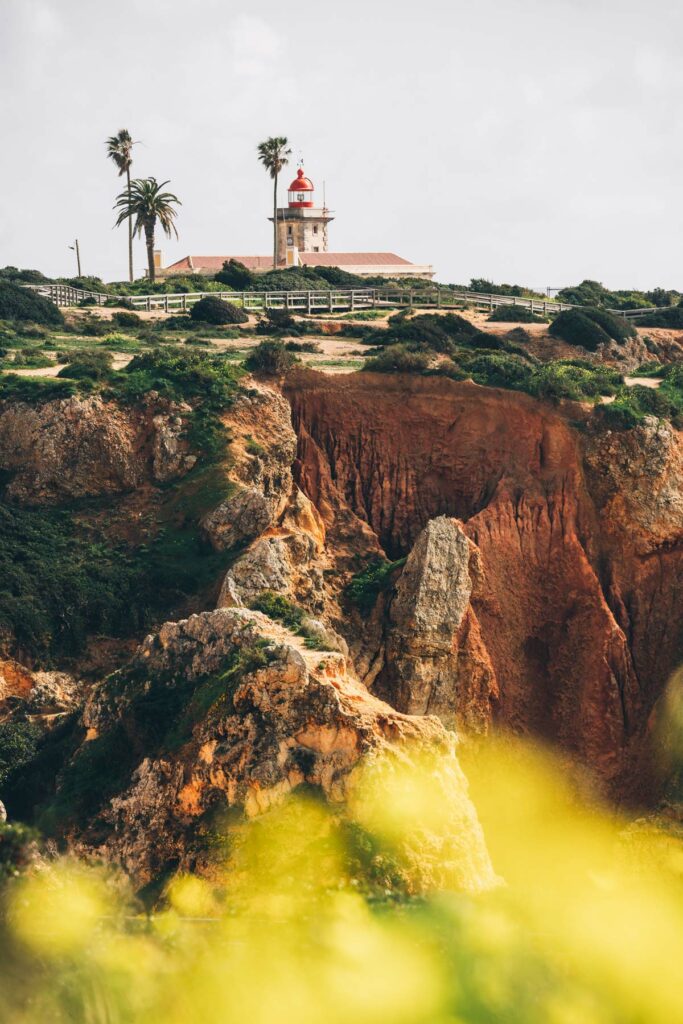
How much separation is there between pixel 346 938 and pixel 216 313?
43.5 m

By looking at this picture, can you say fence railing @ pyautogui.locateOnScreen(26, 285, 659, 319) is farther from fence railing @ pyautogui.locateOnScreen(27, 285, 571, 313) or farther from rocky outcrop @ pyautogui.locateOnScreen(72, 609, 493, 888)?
rocky outcrop @ pyautogui.locateOnScreen(72, 609, 493, 888)

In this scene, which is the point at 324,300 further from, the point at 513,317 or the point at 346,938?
the point at 346,938

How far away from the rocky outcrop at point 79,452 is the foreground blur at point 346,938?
17.2 meters

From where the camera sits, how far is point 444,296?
282 feet

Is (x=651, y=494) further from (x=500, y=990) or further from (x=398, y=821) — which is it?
(x=500, y=990)

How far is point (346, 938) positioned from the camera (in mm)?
33219

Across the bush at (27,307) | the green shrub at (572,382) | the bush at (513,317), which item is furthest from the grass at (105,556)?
the bush at (513,317)

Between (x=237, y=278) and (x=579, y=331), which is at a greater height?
(x=579, y=331)

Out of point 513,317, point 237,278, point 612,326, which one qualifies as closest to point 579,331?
point 612,326

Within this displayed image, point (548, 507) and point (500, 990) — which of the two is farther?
point (548, 507)

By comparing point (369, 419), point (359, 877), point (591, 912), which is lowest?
point (591, 912)

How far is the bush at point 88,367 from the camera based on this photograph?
55094 millimetres

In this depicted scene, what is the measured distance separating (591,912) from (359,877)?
22.0 ft

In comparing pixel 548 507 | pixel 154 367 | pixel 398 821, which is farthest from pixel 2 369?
pixel 398 821
